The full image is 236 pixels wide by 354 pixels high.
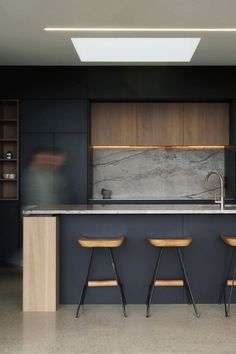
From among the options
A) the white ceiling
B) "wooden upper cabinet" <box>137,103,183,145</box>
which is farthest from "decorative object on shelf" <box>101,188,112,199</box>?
the white ceiling

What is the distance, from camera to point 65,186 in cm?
608

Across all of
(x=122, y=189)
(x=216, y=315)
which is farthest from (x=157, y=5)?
(x=122, y=189)

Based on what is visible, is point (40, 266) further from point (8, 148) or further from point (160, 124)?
point (160, 124)

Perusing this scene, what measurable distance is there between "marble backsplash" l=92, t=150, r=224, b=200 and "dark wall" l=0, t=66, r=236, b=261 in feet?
2.71

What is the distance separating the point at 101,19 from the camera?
13.8 feet

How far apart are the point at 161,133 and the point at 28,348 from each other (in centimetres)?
415

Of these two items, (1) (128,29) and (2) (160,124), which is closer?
(1) (128,29)

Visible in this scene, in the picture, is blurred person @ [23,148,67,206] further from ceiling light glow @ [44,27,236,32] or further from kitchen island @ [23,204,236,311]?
ceiling light glow @ [44,27,236,32]

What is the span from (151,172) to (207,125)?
1202 millimetres

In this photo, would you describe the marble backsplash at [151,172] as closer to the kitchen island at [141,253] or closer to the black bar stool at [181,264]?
the kitchen island at [141,253]

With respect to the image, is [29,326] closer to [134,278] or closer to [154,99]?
[134,278]

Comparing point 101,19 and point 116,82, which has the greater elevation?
point 101,19

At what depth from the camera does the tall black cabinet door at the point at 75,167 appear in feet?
19.9

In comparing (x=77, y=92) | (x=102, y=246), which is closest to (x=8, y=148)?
(x=77, y=92)
